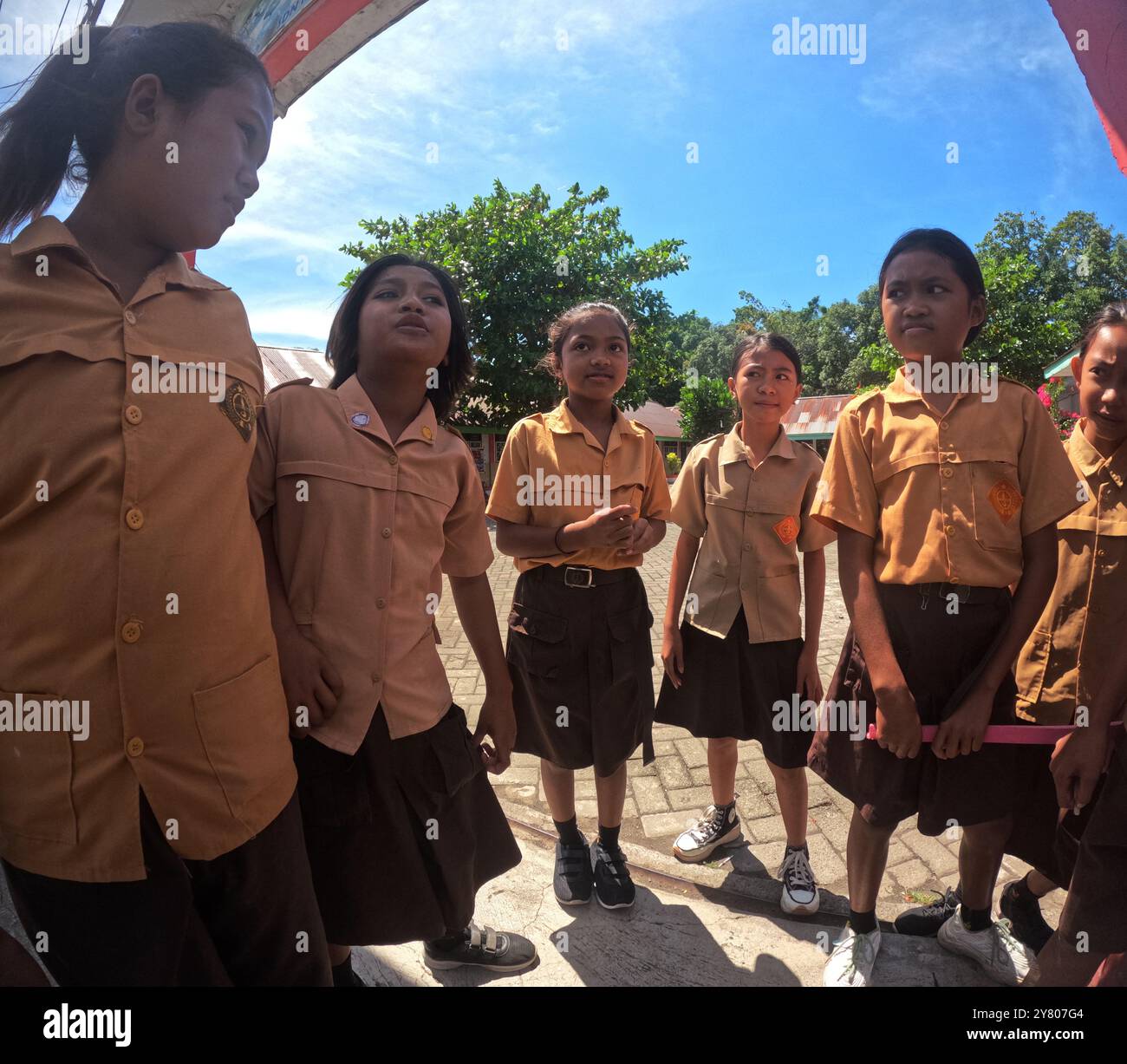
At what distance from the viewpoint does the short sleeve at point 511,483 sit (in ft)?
7.92

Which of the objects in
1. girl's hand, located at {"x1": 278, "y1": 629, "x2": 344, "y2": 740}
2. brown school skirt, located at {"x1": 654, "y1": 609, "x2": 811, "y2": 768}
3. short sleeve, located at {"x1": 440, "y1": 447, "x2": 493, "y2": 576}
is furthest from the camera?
brown school skirt, located at {"x1": 654, "y1": 609, "x2": 811, "y2": 768}

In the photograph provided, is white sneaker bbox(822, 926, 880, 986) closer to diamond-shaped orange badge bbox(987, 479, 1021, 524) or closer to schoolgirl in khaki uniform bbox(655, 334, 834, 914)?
schoolgirl in khaki uniform bbox(655, 334, 834, 914)

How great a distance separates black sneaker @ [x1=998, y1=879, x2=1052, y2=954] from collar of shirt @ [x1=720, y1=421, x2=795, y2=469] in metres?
1.75

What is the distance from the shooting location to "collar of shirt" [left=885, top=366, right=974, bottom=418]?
189 cm

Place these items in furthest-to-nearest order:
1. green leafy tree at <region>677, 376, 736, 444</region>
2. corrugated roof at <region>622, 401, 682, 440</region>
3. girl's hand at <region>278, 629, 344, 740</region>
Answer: corrugated roof at <region>622, 401, 682, 440</region>
green leafy tree at <region>677, 376, 736, 444</region>
girl's hand at <region>278, 629, 344, 740</region>

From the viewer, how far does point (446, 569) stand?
1.93 metres

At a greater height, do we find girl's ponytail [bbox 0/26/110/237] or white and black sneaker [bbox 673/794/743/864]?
girl's ponytail [bbox 0/26/110/237]

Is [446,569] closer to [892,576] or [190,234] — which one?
[190,234]

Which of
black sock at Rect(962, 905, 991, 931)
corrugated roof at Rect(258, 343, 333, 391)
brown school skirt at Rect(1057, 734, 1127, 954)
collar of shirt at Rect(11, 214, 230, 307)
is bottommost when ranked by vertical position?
black sock at Rect(962, 905, 991, 931)

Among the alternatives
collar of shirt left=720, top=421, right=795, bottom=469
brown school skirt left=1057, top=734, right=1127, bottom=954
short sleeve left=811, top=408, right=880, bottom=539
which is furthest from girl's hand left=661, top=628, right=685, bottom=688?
brown school skirt left=1057, top=734, right=1127, bottom=954

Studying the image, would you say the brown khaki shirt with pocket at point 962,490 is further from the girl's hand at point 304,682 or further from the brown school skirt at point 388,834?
the girl's hand at point 304,682

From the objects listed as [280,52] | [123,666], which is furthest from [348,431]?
[280,52]

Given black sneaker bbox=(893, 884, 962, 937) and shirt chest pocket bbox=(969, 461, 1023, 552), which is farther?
black sneaker bbox=(893, 884, 962, 937)
